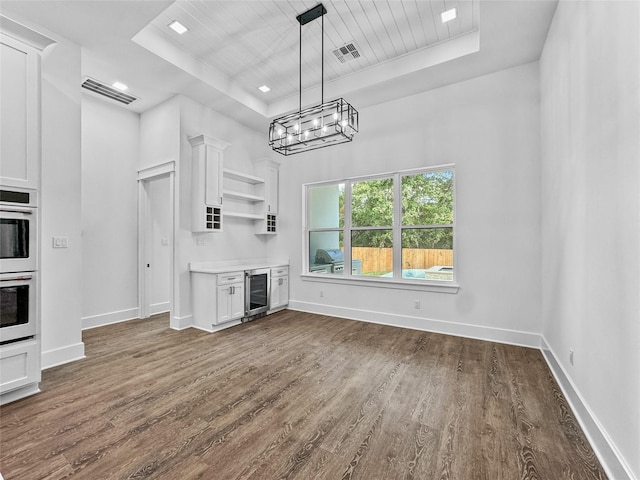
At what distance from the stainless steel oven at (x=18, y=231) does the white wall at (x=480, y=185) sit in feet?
12.9

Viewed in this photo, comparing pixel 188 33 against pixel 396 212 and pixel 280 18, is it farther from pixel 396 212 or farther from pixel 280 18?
pixel 396 212

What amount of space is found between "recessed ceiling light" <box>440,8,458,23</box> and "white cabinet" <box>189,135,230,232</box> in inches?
129

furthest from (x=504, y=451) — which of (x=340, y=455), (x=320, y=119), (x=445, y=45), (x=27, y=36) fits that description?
(x=27, y=36)

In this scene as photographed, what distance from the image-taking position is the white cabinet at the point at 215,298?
13.7 feet

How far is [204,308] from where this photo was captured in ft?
14.0

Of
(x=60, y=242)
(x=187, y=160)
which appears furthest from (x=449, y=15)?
(x=60, y=242)

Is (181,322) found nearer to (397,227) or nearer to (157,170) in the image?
(157,170)

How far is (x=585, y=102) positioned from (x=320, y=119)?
206 centimetres

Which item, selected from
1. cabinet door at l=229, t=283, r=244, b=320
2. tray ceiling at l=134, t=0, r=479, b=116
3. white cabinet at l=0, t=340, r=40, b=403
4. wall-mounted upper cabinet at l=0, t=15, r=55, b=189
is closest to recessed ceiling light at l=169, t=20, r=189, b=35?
tray ceiling at l=134, t=0, r=479, b=116

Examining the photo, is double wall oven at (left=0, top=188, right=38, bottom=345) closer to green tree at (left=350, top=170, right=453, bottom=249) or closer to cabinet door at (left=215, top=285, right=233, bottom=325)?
cabinet door at (left=215, top=285, right=233, bottom=325)

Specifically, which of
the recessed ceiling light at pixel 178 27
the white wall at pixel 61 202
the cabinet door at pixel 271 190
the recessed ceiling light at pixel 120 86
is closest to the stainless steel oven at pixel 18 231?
the white wall at pixel 61 202

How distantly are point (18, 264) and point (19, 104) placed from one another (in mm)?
Result: 1273

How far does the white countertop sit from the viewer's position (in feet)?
14.3

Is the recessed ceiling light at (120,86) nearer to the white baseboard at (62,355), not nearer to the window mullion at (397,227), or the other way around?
the white baseboard at (62,355)
